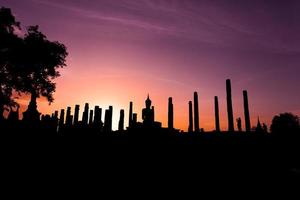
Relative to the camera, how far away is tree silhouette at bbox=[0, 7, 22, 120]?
26188 millimetres

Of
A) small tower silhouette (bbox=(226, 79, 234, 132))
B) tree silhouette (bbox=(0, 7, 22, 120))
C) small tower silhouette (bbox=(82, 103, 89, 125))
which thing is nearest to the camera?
small tower silhouette (bbox=(226, 79, 234, 132))

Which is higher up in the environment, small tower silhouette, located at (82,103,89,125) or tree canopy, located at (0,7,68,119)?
tree canopy, located at (0,7,68,119)

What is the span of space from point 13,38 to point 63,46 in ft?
21.1

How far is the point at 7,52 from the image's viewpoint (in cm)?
2664

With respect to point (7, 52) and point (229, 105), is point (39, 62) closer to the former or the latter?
point (7, 52)

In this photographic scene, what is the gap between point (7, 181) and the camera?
7805mm

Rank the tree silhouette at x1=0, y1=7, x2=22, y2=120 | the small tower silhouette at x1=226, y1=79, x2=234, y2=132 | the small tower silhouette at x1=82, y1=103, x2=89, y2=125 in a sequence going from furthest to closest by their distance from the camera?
the tree silhouette at x1=0, y1=7, x2=22, y2=120
the small tower silhouette at x1=82, y1=103, x2=89, y2=125
the small tower silhouette at x1=226, y1=79, x2=234, y2=132

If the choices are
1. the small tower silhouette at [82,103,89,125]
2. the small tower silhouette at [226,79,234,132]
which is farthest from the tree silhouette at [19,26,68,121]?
the small tower silhouette at [226,79,234,132]

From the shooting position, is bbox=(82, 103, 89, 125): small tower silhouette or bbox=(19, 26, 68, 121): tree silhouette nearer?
bbox=(82, 103, 89, 125): small tower silhouette

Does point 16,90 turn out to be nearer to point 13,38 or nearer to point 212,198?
point 13,38

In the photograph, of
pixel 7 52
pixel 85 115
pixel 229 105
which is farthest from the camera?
pixel 7 52

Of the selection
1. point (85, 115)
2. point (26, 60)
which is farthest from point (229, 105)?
point (26, 60)

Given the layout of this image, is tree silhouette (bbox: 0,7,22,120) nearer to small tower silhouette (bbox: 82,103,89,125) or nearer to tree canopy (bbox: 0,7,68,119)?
tree canopy (bbox: 0,7,68,119)

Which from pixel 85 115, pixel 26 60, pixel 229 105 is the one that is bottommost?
pixel 85 115
